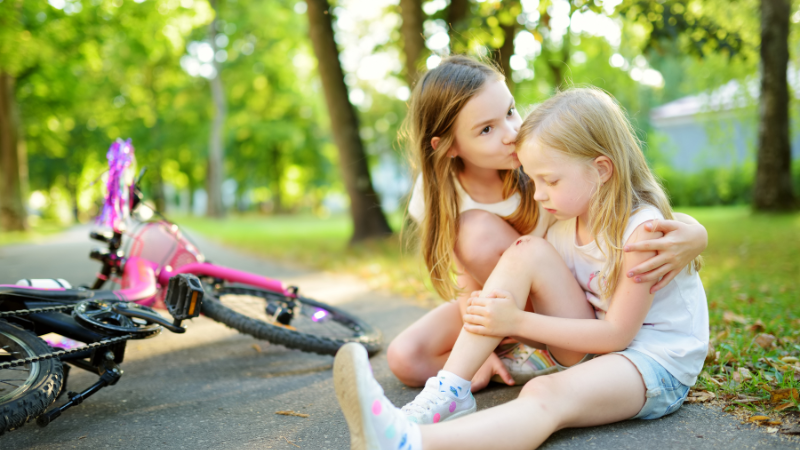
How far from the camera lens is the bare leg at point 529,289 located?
1.72 m

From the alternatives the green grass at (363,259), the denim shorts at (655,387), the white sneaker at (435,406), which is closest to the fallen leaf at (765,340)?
the denim shorts at (655,387)

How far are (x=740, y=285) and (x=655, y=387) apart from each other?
10.7 feet

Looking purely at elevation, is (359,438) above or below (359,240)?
above

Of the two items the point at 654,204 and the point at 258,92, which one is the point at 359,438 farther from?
the point at 258,92

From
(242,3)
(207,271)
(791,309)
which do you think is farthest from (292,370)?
(242,3)

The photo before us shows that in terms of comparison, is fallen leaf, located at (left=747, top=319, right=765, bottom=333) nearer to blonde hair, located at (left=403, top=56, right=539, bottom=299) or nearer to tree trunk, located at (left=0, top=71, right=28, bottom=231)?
blonde hair, located at (left=403, top=56, right=539, bottom=299)

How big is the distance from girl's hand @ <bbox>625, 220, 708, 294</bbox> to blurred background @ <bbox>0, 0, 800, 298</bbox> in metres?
0.49

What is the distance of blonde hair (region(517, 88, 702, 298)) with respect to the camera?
1.73 meters

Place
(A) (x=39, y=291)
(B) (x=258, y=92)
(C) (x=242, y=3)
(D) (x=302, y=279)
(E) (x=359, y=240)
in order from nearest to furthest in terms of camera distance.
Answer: (A) (x=39, y=291) < (D) (x=302, y=279) < (E) (x=359, y=240) < (C) (x=242, y=3) < (B) (x=258, y=92)

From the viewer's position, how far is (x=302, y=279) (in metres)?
5.81

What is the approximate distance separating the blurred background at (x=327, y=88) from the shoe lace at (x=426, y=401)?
81cm

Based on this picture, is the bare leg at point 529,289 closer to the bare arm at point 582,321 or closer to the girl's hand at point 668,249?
the bare arm at point 582,321

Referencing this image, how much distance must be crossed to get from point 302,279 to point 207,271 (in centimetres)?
305

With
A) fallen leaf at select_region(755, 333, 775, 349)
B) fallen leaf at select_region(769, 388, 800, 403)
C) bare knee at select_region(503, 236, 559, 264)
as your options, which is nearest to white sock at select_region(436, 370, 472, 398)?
bare knee at select_region(503, 236, 559, 264)
